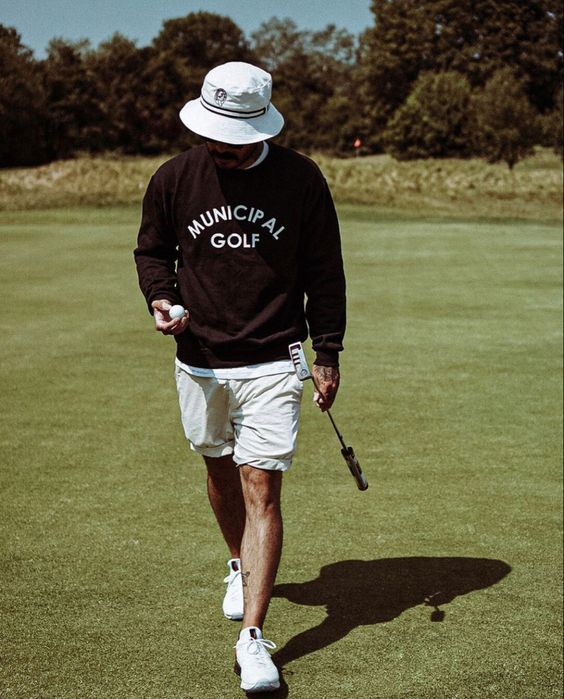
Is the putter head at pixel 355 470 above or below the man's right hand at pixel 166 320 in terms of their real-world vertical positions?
below

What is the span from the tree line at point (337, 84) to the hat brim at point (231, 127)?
4025mm

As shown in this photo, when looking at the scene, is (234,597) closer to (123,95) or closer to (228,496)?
(228,496)

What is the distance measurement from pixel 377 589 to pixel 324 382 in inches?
48.0

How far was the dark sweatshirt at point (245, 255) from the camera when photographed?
3.86 meters

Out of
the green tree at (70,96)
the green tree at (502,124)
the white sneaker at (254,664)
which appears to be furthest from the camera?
the green tree at (502,124)

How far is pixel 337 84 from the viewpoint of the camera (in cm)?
4700

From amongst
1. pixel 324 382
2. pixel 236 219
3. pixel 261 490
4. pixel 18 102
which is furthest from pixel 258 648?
pixel 18 102

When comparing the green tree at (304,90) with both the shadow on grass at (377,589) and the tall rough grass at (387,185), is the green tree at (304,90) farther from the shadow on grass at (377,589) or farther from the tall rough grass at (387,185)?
the shadow on grass at (377,589)

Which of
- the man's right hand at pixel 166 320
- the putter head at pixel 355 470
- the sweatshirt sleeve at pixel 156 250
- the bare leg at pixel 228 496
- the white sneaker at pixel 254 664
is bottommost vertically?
the white sneaker at pixel 254 664

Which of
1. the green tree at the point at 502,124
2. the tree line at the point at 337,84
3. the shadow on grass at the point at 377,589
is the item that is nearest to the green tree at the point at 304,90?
the tree line at the point at 337,84

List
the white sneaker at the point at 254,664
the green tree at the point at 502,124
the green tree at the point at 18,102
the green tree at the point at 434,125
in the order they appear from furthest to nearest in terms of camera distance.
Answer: the green tree at the point at 502,124
the green tree at the point at 434,125
the green tree at the point at 18,102
the white sneaker at the point at 254,664

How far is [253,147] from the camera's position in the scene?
3861 millimetres

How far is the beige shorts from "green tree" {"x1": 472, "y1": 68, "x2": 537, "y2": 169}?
38857 millimetres

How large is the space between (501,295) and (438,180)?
1952cm
